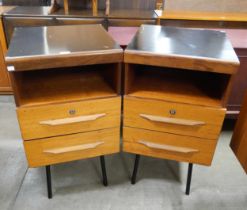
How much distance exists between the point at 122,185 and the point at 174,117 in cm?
56

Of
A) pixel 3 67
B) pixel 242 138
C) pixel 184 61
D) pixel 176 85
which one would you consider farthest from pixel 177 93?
pixel 3 67

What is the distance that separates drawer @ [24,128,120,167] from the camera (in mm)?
976

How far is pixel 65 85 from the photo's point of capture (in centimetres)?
101

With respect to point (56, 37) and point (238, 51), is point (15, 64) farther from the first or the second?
point (238, 51)

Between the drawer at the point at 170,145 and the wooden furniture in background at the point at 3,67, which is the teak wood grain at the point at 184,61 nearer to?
the drawer at the point at 170,145

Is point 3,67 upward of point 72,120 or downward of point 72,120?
downward

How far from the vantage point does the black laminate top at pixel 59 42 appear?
818mm

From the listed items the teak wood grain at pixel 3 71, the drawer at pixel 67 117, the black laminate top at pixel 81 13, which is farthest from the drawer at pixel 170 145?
the teak wood grain at pixel 3 71

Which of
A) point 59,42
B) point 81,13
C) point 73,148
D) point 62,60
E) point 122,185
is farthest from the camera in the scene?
point 81,13

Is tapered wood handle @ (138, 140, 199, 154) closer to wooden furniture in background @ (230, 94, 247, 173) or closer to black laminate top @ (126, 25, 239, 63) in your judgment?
wooden furniture in background @ (230, 94, 247, 173)

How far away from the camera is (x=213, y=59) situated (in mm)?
802

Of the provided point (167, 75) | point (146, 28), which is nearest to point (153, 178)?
point (167, 75)

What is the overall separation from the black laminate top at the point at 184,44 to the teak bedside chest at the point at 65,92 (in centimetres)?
13

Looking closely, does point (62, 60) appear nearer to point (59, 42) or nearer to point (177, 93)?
point (59, 42)
